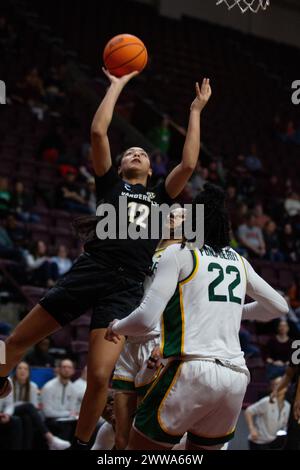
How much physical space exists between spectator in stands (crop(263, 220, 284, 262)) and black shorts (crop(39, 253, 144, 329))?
9193 millimetres

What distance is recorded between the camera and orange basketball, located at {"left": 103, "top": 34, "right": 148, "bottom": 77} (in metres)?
4.52

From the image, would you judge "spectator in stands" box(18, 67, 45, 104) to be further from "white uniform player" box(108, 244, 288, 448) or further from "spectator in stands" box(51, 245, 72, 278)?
"white uniform player" box(108, 244, 288, 448)

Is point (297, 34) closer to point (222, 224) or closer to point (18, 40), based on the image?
point (18, 40)

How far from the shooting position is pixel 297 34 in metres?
23.5

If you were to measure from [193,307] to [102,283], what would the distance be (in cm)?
85

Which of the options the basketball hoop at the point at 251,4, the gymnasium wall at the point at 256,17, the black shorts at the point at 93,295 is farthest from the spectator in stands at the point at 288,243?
the black shorts at the point at 93,295

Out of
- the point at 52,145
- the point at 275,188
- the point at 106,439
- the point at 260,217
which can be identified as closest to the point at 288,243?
the point at 260,217

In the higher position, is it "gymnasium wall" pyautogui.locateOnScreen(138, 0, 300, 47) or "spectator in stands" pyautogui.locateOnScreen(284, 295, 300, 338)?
"gymnasium wall" pyautogui.locateOnScreen(138, 0, 300, 47)

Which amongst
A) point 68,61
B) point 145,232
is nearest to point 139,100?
point 68,61

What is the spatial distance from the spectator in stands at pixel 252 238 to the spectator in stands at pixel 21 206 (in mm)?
3766

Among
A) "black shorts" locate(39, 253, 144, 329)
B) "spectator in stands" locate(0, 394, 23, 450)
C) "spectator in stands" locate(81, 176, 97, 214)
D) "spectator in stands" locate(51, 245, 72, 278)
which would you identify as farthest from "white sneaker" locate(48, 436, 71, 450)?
"spectator in stands" locate(81, 176, 97, 214)

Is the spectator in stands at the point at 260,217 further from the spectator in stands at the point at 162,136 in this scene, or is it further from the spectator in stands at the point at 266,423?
the spectator in stands at the point at 266,423

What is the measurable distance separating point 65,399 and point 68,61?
10337mm

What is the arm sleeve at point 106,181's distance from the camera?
14.6 ft
